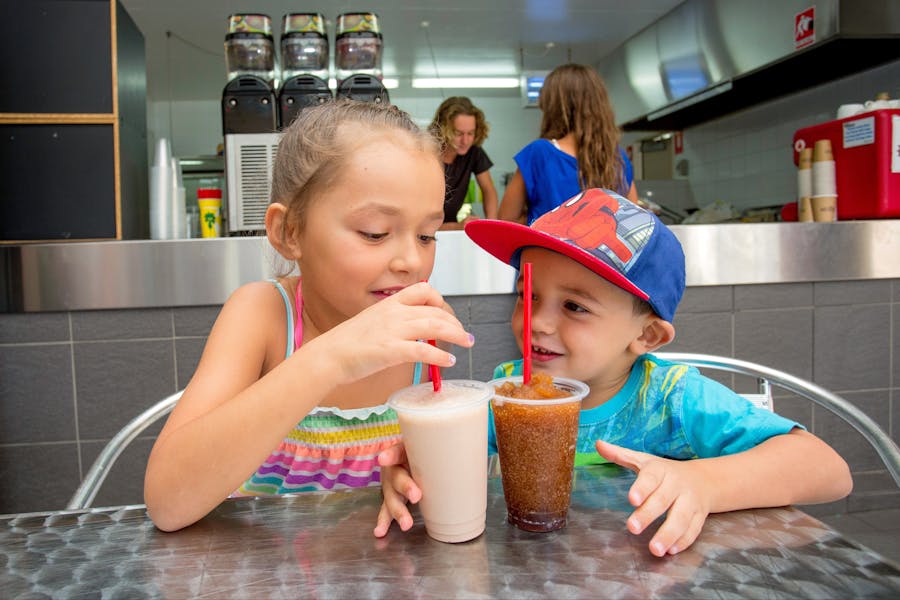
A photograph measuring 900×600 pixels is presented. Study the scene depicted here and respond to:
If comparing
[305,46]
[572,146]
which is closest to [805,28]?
[572,146]

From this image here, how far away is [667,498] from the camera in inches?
25.9

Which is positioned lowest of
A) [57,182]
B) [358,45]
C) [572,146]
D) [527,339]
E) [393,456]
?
[393,456]

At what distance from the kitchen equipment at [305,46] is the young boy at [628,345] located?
204cm

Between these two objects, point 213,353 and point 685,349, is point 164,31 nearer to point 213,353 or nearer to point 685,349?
point 685,349

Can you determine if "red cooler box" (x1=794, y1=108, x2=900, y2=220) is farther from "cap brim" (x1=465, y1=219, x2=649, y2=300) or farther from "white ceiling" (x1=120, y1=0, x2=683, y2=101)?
"white ceiling" (x1=120, y1=0, x2=683, y2=101)

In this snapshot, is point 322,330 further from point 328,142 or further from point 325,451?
point 328,142

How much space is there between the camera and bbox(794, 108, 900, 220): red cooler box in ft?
8.54

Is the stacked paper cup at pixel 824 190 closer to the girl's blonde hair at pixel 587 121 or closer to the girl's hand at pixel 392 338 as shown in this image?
the girl's blonde hair at pixel 587 121

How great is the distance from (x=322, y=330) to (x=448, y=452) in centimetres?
62

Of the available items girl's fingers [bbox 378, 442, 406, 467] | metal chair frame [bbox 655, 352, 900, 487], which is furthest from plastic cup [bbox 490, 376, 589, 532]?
metal chair frame [bbox 655, 352, 900, 487]

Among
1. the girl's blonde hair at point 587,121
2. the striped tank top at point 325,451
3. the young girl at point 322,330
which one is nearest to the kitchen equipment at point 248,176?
the girl's blonde hair at point 587,121

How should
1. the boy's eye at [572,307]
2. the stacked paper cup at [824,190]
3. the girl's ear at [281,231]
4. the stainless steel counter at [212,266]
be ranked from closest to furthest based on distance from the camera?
1. the boy's eye at [572,307]
2. the girl's ear at [281,231]
3. the stainless steel counter at [212,266]
4. the stacked paper cup at [824,190]

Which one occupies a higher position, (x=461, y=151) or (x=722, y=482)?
(x=461, y=151)

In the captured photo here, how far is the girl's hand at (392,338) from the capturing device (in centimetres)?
68
